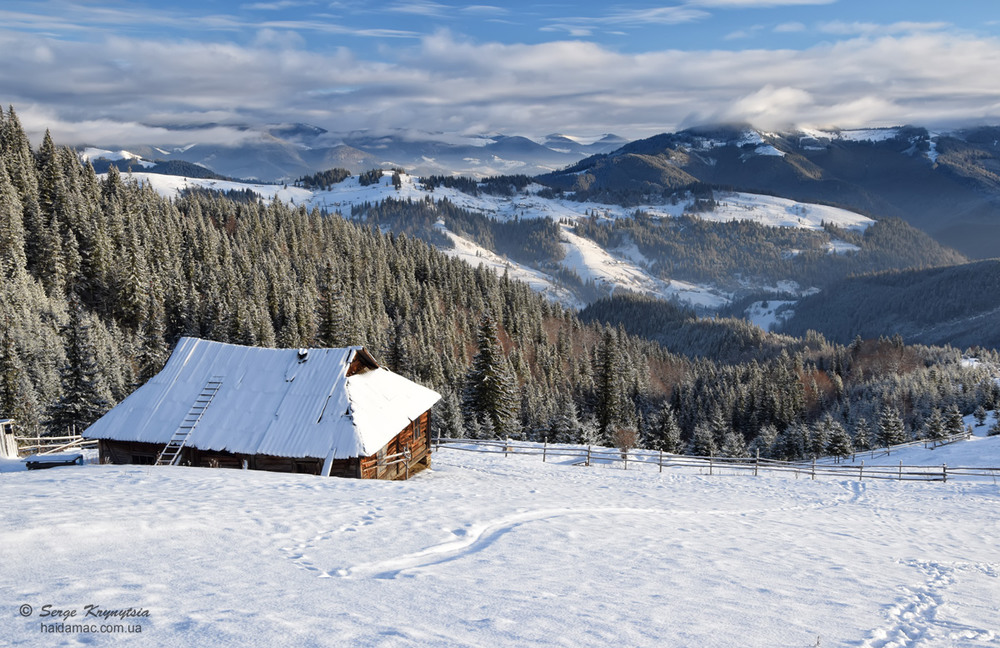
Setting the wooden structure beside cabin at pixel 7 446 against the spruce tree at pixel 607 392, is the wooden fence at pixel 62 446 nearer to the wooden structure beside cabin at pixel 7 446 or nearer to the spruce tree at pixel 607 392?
the wooden structure beside cabin at pixel 7 446

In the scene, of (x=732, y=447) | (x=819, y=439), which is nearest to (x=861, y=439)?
(x=819, y=439)

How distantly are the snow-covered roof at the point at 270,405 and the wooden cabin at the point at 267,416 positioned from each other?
0.16 ft

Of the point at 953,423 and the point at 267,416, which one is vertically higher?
the point at 267,416

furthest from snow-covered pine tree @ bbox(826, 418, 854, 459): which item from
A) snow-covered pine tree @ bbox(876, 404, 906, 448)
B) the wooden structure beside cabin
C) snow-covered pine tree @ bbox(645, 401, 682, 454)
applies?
the wooden structure beside cabin

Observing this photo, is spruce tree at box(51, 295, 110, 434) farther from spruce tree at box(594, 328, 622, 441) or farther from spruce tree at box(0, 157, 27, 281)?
spruce tree at box(594, 328, 622, 441)

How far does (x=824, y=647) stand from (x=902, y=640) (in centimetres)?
182

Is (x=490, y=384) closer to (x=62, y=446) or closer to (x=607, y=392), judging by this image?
(x=607, y=392)

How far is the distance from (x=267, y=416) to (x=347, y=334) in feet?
143

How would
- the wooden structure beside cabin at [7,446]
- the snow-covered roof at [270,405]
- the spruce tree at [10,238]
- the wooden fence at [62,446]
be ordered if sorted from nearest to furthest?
the snow-covered roof at [270,405], the wooden structure beside cabin at [7,446], the wooden fence at [62,446], the spruce tree at [10,238]

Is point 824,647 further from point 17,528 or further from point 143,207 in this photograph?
point 143,207

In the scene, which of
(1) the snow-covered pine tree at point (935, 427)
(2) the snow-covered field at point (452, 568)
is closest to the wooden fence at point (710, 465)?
(2) the snow-covered field at point (452, 568)

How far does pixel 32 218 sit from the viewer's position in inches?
3391

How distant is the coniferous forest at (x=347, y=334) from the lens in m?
57.0

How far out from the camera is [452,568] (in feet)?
37.9
